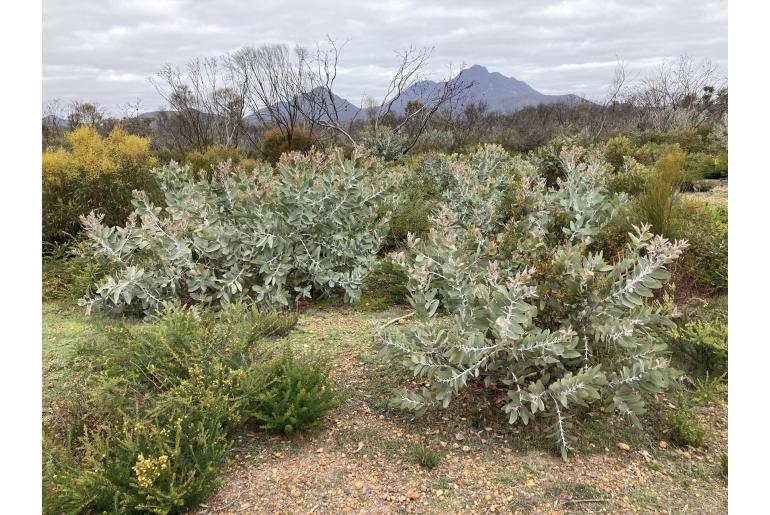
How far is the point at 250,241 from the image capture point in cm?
421

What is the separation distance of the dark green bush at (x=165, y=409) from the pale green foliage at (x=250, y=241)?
91 cm

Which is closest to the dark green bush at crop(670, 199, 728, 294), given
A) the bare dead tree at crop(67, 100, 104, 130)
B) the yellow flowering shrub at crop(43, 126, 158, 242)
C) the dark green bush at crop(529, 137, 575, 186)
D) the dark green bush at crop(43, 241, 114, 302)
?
the dark green bush at crop(43, 241, 114, 302)

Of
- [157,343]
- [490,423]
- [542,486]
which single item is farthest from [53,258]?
[542,486]

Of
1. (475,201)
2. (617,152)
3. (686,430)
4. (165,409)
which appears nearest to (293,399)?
(165,409)

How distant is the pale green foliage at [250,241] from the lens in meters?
4.07

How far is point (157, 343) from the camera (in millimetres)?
2789

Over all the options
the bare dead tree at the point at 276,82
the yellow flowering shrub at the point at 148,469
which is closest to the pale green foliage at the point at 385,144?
the bare dead tree at the point at 276,82

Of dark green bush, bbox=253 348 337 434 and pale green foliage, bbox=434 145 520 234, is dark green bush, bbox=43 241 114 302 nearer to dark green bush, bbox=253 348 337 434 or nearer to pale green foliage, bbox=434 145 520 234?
dark green bush, bbox=253 348 337 434

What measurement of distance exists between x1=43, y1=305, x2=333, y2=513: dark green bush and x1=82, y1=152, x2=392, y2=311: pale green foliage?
905 millimetres

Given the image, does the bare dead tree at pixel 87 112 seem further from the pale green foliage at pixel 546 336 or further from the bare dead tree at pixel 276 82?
the pale green foliage at pixel 546 336

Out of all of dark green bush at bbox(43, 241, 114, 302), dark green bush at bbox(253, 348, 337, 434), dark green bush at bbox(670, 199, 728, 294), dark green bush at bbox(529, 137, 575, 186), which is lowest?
dark green bush at bbox(253, 348, 337, 434)

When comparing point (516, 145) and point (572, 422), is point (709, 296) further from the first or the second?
point (516, 145)

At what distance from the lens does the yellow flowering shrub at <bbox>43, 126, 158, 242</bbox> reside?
20.5ft

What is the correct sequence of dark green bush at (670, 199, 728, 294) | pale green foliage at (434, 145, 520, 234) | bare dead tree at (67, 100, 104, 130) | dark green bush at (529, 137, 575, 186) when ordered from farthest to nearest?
bare dead tree at (67, 100, 104, 130), dark green bush at (529, 137, 575, 186), pale green foliage at (434, 145, 520, 234), dark green bush at (670, 199, 728, 294)
